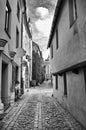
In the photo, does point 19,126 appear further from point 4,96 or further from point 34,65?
point 34,65

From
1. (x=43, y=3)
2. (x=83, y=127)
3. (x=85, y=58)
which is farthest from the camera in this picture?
(x=43, y=3)

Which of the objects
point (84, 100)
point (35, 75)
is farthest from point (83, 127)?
point (35, 75)

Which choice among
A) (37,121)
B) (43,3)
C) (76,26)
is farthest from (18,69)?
(76,26)

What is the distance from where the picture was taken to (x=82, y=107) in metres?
3.55

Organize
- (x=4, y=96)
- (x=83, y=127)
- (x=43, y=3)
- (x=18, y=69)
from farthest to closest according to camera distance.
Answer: (x=18, y=69)
(x=43, y=3)
(x=4, y=96)
(x=83, y=127)

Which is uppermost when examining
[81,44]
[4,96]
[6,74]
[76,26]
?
[76,26]

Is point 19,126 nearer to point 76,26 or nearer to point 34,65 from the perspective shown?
point 76,26

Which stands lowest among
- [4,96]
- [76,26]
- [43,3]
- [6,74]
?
[4,96]

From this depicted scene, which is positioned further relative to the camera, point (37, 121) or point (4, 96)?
point (4, 96)

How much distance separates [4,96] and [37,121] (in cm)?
271

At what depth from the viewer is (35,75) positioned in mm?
22547

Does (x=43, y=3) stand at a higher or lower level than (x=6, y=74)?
higher

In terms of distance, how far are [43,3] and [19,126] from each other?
744 centimetres

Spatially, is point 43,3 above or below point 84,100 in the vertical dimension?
above
